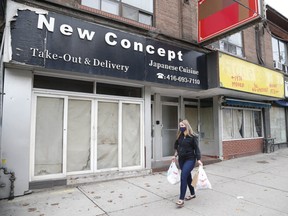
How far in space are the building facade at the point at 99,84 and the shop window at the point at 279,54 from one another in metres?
5.07

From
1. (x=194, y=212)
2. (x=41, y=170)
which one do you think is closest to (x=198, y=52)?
(x=194, y=212)

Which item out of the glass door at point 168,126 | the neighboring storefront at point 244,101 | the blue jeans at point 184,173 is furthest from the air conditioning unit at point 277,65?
the blue jeans at point 184,173

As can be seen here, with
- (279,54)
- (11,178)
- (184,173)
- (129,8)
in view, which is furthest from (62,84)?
(279,54)

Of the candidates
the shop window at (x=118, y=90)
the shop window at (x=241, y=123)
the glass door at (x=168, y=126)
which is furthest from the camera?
the shop window at (x=241, y=123)

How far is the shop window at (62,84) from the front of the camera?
5.47 meters

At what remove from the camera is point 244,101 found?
34.0 feet

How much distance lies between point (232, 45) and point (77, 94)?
327 inches

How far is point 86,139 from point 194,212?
3.33 meters

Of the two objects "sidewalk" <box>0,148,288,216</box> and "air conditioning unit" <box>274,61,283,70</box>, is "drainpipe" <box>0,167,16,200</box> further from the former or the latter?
"air conditioning unit" <box>274,61,283,70</box>

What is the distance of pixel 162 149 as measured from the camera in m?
8.65

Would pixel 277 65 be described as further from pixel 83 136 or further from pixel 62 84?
pixel 62 84

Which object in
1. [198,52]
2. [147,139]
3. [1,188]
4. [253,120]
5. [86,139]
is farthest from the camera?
[253,120]

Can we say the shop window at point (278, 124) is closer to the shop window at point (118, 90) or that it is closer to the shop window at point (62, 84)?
the shop window at point (118, 90)

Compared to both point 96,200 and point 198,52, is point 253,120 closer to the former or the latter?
point 198,52
